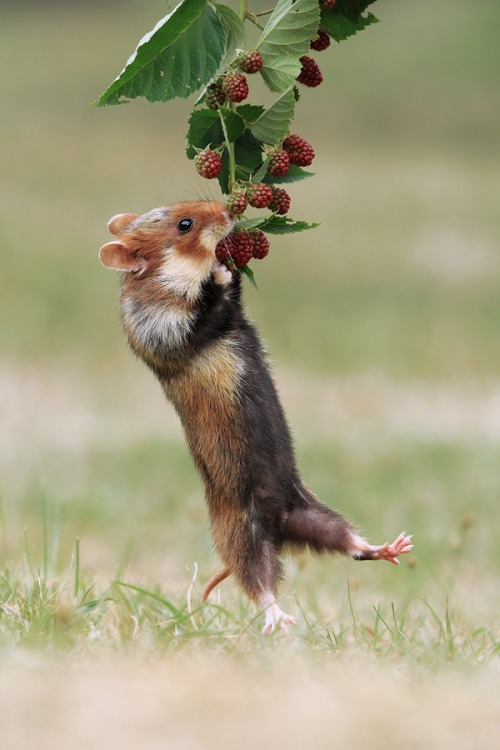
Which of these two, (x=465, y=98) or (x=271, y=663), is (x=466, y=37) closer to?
(x=465, y=98)

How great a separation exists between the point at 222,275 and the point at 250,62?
0.79 metres

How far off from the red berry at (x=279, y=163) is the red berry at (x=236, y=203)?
0.46 ft

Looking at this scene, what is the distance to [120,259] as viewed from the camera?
187 inches

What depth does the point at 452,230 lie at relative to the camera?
786 inches

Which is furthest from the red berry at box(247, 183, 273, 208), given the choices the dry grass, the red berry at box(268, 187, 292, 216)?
the dry grass

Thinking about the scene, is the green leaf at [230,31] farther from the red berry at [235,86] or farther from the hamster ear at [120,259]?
the hamster ear at [120,259]

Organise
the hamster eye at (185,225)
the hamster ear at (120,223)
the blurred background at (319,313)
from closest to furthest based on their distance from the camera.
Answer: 1. the hamster eye at (185,225)
2. the hamster ear at (120,223)
3. the blurred background at (319,313)

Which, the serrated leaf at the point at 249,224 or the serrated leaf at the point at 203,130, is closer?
the serrated leaf at the point at 203,130

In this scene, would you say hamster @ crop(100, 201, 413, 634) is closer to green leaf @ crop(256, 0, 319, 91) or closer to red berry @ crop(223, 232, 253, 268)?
red berry @ crop(223, 232, 253, 268)

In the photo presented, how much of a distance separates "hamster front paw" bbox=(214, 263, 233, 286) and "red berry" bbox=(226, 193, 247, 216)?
27 centimetres

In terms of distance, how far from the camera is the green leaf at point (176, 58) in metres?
4.16

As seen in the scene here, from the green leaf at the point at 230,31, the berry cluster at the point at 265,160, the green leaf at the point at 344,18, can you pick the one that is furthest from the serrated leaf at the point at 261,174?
the green leaf at the point at 344,18

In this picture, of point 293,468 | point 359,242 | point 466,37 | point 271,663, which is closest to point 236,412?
point 293,468

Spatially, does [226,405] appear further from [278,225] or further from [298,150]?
[298,150]
